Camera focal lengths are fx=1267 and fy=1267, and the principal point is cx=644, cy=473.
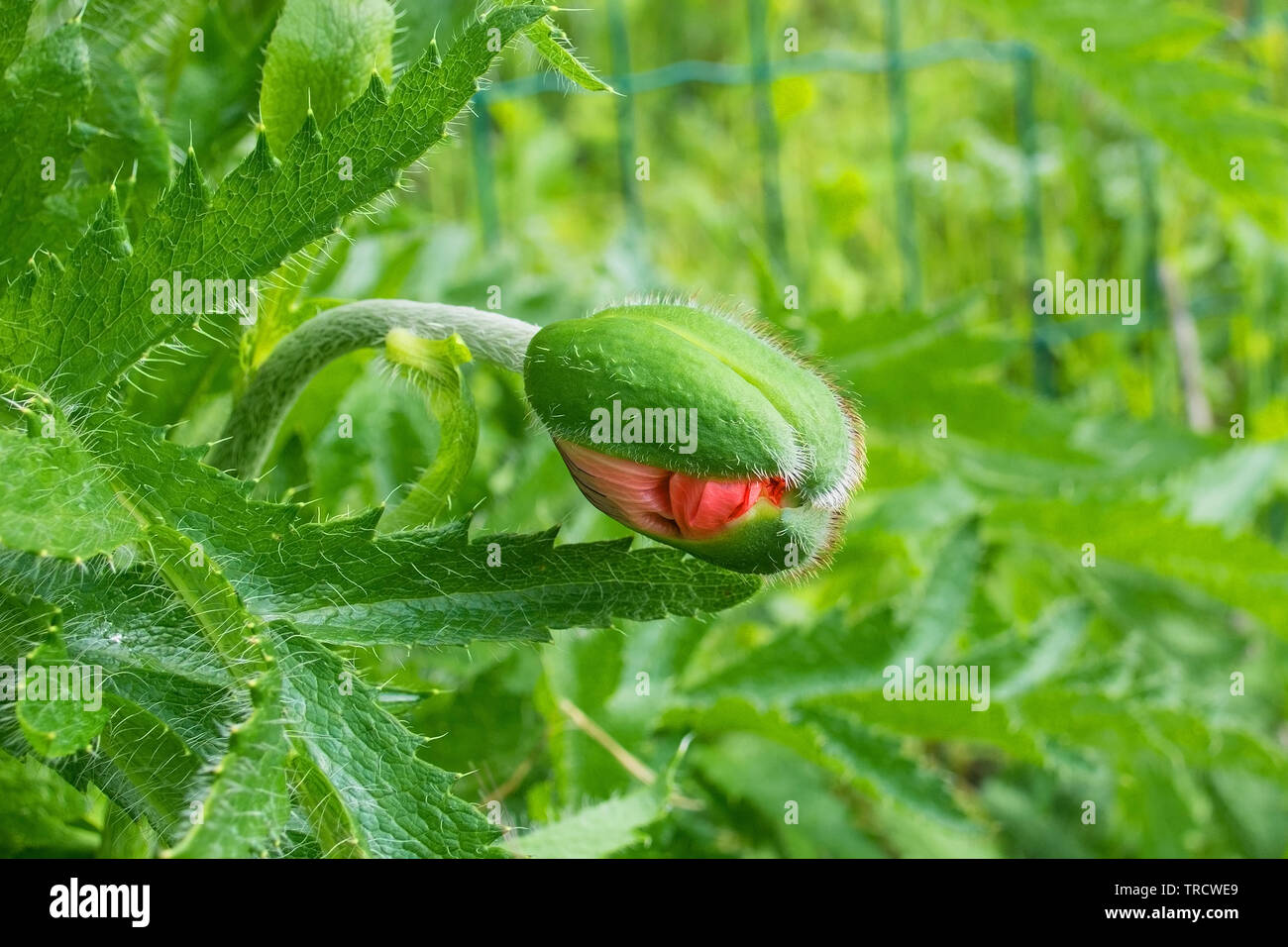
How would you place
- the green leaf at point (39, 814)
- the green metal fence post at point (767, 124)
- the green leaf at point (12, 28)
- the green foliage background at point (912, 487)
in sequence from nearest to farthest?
the green leaf at point (12, 28)
the green leaf at point (39, 814)
the green foliage background at point (912, 487)
the green metal fence post at point (767, 124)

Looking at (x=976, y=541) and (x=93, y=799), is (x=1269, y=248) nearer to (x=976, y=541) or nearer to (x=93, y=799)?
(x=976, y=541)

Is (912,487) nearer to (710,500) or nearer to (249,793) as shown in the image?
(710,500)

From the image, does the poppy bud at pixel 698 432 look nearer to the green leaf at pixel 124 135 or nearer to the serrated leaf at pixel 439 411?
the serrated leaf at pixel 439 411

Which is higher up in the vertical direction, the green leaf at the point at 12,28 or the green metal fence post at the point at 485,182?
the green metal fence post at the point at 485,182

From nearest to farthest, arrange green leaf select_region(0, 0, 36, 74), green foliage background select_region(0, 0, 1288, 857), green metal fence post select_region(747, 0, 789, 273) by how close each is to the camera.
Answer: green leaf select_region(0, 0, 36, 74) → green foliage background select_region(0, 0, 1288, 857) → green metal fence post select_region(747, 0, 789, 273)

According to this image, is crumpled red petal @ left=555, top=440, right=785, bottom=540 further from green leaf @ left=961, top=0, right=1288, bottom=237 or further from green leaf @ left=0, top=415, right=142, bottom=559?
green leaf @ left=961, top=0, right=1288, bottom=237

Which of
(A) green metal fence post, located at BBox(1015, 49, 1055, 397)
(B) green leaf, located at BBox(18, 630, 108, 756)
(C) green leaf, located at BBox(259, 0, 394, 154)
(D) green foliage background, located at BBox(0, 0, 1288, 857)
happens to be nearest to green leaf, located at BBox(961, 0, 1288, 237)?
(D) green foliage background, located at BBox(0, 0, 1288, 857)

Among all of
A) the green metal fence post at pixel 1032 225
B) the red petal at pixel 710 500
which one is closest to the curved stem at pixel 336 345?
the red petal at pixel 710 500
